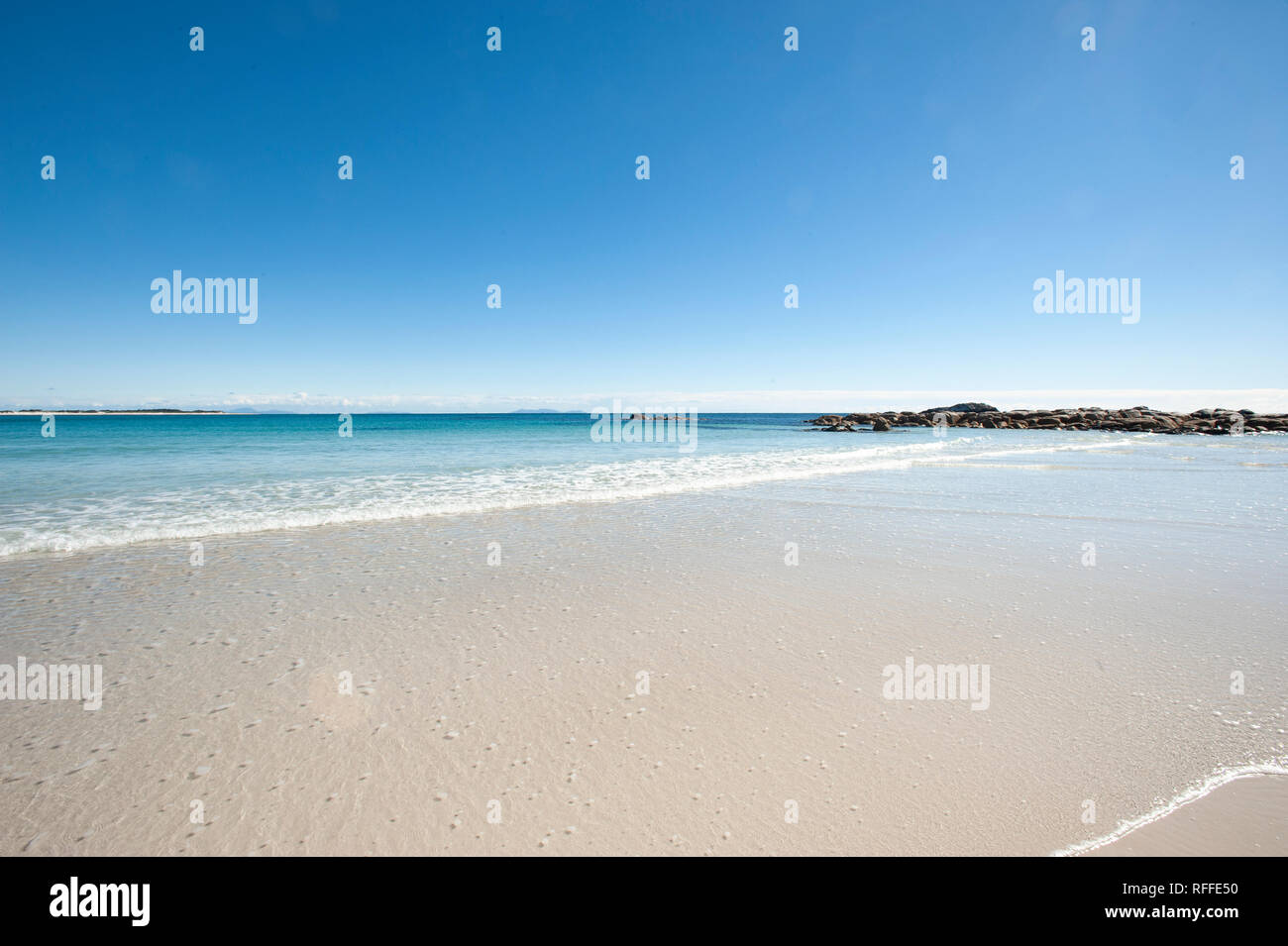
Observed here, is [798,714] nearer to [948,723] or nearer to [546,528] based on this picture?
[948,723]

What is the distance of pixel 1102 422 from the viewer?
61.7 meters

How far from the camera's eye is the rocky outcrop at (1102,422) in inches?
2149

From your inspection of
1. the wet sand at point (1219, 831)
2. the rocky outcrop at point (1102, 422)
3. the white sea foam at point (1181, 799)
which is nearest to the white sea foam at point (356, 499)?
the white sea foam at point (1181, 799)

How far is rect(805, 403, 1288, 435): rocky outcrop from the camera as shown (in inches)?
2149

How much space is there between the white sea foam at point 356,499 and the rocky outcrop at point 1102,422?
43185mm

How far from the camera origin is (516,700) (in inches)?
156

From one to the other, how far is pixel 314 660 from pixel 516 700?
1.87 meters
